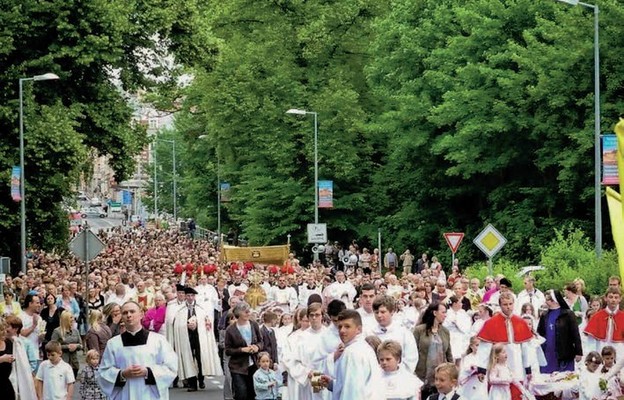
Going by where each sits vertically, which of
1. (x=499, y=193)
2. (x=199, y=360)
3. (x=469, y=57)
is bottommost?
(x=199, y=360)

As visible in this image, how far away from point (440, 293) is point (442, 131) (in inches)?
1137

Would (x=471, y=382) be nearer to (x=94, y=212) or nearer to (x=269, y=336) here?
(x=269, y=336)

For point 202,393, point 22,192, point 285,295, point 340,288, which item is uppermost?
point 22,192

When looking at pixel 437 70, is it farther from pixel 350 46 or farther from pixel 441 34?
pixel 350 46

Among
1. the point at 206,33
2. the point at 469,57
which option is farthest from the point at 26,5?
the point at 469,57

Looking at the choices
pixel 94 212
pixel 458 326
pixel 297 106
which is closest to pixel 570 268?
pixel 458 326

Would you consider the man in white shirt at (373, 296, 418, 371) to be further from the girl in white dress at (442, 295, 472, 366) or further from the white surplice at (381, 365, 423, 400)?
the girl in white dress at (442, 295, 472, 366)

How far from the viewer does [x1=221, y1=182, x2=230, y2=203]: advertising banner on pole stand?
85000 millimetres

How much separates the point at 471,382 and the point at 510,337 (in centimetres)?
134

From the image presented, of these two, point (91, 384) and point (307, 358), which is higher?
point (307, 358)

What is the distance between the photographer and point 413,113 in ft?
183

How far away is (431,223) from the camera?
59438 mm

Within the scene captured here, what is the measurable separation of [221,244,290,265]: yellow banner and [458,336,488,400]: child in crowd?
36.8 m

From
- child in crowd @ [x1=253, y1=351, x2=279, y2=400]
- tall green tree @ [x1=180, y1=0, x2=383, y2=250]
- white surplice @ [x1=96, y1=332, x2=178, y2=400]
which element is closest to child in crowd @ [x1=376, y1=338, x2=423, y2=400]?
white surplice @ [x1=96, y1=332, x2=178, y2=400]
